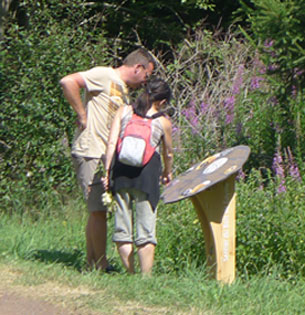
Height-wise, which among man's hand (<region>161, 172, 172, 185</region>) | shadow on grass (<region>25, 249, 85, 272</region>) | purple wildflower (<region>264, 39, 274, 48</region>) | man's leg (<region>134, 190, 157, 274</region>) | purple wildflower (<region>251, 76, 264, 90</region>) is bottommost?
shadow on grass (<region>25, 249, 85, 272</region>)

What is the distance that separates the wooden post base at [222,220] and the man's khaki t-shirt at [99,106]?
0.93 meters

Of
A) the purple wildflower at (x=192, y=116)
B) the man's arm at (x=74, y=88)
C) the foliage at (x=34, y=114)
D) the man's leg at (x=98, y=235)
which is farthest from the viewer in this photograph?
the purple wildflower at (x=192, y=116)

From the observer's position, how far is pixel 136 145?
19.8 feet

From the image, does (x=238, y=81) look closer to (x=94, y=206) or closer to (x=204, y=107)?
(x=204, y=107)

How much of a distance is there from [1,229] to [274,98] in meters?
3.74

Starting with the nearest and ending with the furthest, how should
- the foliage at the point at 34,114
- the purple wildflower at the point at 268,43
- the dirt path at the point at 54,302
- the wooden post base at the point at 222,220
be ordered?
the dirt path at the point at 54,302 → the wooden post base at the point at 222,220 → the purple wildflower at the point at 268,43 → the foliage at the point at 34,114

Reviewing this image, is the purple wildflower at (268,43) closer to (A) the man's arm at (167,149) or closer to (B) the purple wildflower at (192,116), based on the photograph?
(B) the purple wildflower at (192,116)

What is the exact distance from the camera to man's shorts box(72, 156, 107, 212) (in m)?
6.42

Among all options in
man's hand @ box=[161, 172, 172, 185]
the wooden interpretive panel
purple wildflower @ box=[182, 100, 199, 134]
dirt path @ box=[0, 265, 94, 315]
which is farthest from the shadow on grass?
purple wildflower @ box=[182, 100, 199, 134]

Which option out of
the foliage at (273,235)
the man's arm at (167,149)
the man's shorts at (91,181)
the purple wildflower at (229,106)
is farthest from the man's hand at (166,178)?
the purple wildflower at (229,106)

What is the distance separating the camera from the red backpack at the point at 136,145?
6.01m

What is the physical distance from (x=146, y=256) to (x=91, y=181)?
0.78m

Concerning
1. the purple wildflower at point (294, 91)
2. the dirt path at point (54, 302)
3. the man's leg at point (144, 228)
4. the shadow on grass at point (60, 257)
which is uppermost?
the purple wildflower at point (294, 91)

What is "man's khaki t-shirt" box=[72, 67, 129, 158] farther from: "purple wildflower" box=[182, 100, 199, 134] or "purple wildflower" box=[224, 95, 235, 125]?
"purple wildflower" box=[224, 95, 235, 125]
